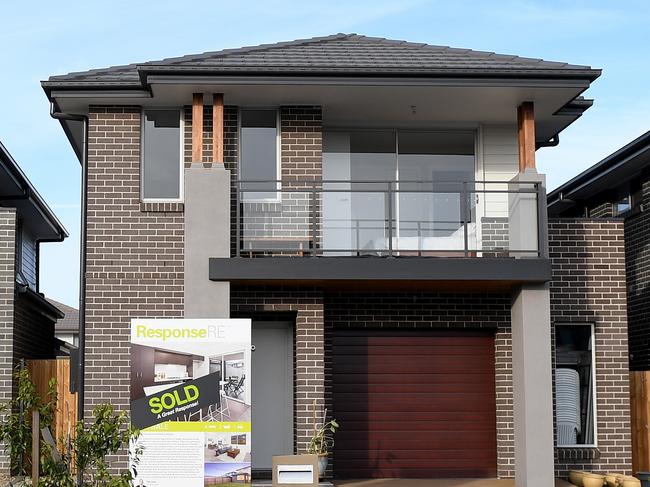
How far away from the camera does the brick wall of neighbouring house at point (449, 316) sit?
17797 millimetres

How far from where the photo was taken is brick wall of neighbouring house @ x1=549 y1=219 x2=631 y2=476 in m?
18.1

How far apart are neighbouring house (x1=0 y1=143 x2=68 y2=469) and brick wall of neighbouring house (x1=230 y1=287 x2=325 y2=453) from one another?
3.92 meters

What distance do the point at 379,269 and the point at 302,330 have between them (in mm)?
1597

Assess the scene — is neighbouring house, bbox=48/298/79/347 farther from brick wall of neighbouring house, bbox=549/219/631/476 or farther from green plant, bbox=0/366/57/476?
green plant, bbox=0/366/57/476

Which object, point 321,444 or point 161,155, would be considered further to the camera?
point 161,155

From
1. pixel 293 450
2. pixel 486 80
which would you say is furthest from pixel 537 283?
pixel 293 450

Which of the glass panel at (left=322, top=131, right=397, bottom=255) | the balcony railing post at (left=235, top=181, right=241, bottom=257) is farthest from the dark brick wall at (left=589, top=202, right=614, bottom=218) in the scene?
the balcony railing post at (left=235, top=181, right=241, bottom=257)

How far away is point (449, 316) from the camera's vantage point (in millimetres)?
17938

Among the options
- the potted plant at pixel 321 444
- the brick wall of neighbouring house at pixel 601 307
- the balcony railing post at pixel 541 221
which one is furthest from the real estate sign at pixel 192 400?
the brick wall of neighbouring house at pixel 601 307

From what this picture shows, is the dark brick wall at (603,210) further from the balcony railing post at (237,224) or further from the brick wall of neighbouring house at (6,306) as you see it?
the brick wall of neighbouring house at (6,306)

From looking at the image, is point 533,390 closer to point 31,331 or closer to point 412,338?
point 412,338

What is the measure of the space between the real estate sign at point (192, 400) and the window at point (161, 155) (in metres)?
3.45

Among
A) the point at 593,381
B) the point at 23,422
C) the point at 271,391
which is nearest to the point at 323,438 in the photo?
the point at 271,391

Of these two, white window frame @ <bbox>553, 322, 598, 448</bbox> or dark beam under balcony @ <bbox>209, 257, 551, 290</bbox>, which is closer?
dark beam under balcony @ <bbox>209, 257, 551, 290</bbox>
